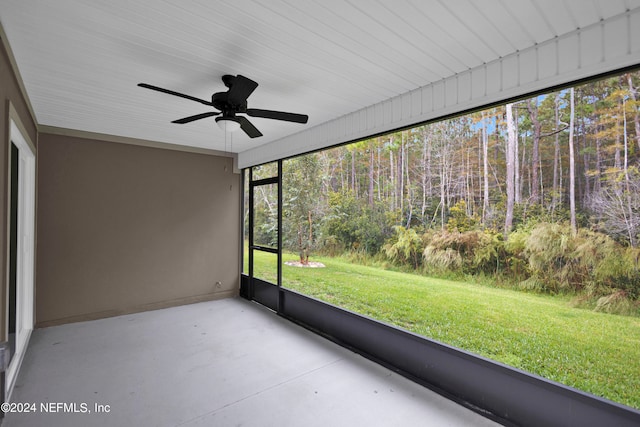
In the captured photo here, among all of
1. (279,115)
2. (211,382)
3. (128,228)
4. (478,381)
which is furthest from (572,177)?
(128,228)

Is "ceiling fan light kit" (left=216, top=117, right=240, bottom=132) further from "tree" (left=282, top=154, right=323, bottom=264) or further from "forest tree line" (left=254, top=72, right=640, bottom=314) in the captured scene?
"tree" (left=282, top=154, right=323, bottom=264)

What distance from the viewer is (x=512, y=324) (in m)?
4.03

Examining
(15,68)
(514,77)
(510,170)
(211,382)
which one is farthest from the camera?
(510,170)

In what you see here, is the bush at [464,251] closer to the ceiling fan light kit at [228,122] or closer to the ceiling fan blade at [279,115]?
the ceiling fan blade at [279,115]

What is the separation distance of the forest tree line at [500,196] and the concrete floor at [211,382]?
6.84 ft

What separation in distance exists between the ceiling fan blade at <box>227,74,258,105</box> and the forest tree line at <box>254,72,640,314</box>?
7.78 feet

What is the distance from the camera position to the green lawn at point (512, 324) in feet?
10.3

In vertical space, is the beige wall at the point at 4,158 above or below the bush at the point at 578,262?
above

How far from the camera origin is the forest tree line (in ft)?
10.7

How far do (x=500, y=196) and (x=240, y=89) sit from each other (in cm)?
398

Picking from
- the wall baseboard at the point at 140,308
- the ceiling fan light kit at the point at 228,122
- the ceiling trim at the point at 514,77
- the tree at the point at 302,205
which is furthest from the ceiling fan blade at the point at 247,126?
the tree at the point at 302,205

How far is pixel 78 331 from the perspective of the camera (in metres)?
3.80

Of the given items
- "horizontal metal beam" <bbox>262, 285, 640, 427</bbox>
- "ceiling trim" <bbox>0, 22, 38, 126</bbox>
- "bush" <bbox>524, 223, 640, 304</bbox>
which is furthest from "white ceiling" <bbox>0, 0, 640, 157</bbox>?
"bush" <bbox>524, 223, 640, 304</bbox>

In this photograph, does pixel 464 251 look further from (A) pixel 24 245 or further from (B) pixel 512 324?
(A) pixel 24 245
